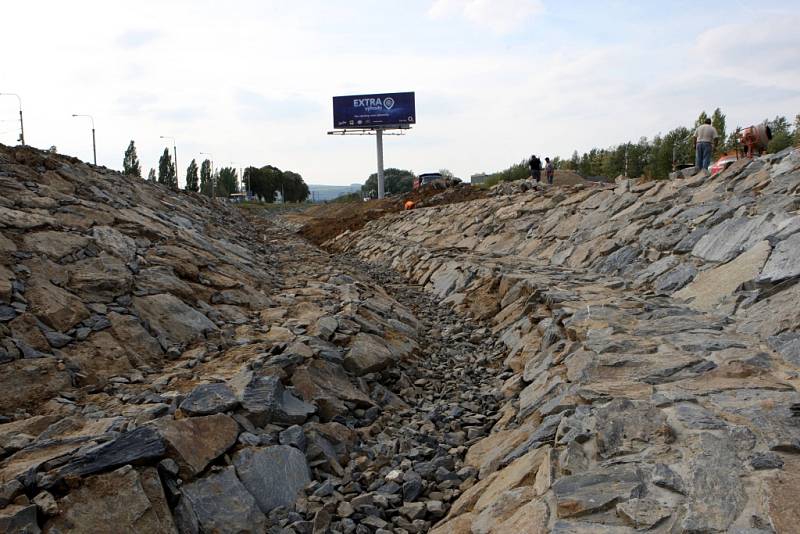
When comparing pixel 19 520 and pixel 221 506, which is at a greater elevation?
pixel 19 520

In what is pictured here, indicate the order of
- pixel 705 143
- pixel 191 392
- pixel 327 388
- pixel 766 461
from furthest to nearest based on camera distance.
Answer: pixel 705 143 < pixel 327 388 < pixel 191 392 < pixel 766 461

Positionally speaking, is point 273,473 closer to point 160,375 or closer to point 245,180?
point 160,375

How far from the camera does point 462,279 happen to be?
1238 centimetres

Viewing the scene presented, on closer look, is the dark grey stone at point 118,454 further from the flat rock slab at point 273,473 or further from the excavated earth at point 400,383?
the flat rock slab at point 273,473

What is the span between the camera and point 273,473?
15.4ft

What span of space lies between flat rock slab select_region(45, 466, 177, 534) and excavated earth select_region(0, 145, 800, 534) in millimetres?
13

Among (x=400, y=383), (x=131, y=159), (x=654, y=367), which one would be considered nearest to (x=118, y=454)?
(x=400, y=383)

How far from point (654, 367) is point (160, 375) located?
488cm

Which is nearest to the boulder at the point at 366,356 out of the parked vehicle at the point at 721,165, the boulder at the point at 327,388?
the boulder at the point at 327,388

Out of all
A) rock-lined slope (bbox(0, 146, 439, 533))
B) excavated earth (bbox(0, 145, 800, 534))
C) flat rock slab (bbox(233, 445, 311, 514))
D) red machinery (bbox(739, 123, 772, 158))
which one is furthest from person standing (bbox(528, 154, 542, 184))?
flat rock slab (bbox(233, 445, 311, 514))

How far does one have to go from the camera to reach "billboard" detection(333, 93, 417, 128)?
142 ft

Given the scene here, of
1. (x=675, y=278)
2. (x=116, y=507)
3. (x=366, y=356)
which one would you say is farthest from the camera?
(x=675, y=278)

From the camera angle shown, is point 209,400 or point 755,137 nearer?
point 209,400

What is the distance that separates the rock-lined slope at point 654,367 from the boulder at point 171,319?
154 inches
